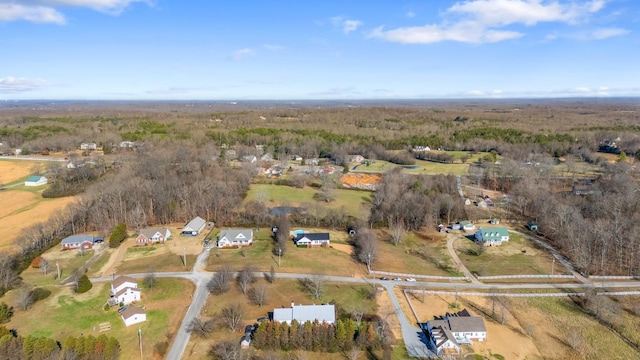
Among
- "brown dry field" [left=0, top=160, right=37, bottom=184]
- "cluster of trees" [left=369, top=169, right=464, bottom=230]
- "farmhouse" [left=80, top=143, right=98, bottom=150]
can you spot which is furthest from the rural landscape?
"farmhouse" [left=80, top=143, right=98, bottom=150]

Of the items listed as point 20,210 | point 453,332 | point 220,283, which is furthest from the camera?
point 20,210

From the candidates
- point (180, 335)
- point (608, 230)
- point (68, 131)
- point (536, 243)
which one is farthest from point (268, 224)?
point (68, 131)

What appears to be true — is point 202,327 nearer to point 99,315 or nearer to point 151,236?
point 99,315

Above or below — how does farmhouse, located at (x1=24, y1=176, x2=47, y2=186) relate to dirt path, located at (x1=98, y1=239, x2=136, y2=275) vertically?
above

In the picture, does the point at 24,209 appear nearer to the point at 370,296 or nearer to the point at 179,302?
the point at 179,302

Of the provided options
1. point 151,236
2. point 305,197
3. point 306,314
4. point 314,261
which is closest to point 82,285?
point 151,236

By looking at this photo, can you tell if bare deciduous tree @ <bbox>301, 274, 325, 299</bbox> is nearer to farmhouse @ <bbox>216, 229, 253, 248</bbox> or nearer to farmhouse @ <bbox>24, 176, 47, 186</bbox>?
farmhouse @ <bbox>216, 229, 253, 248</bbox>

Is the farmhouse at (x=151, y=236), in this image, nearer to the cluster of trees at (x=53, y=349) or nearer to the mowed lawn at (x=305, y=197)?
the mowed lawn at (x=305, y=197)
